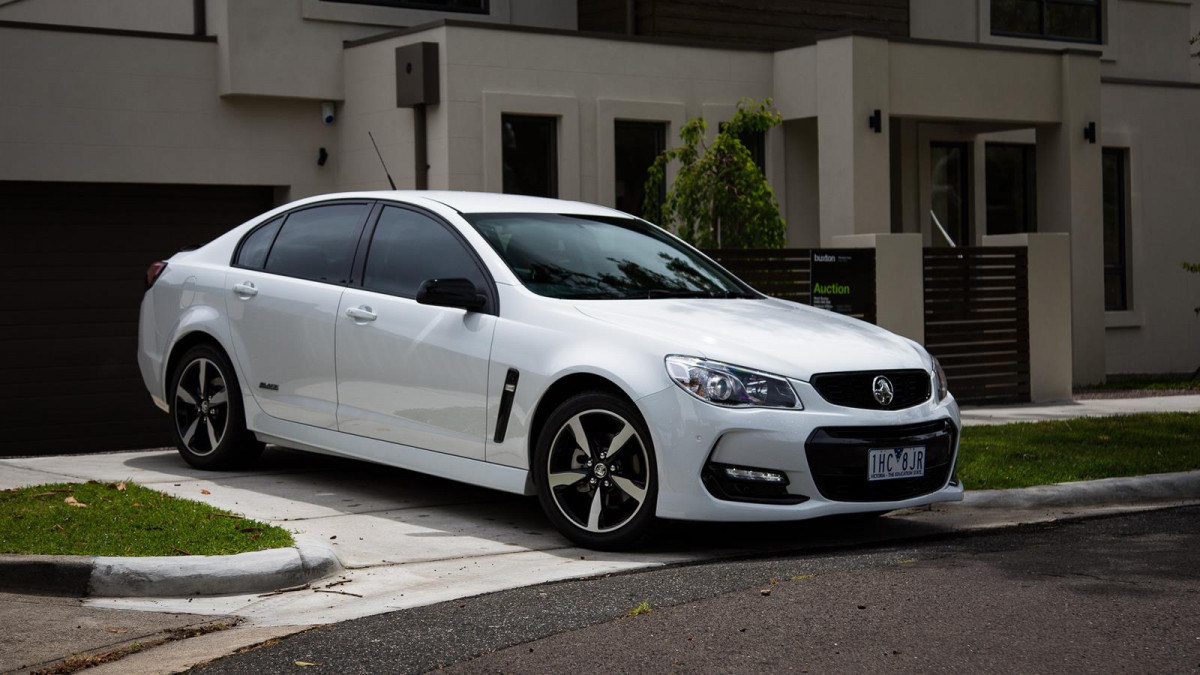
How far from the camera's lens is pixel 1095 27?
76.1ft

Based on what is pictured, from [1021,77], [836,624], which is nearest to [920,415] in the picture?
[836,624]

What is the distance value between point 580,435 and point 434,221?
1.76 meters

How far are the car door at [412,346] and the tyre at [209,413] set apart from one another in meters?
1.05

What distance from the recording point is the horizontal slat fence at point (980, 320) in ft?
48.5

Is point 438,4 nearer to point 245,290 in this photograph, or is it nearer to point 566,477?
point 245,290

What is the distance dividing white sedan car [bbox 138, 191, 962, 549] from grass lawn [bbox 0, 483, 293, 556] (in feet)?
3.38

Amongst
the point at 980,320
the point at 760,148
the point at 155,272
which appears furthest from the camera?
the point at 760,148

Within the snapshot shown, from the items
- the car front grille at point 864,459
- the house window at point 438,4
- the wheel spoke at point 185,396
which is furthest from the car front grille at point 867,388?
the house window at point 438,4

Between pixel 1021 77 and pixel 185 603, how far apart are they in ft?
47.6

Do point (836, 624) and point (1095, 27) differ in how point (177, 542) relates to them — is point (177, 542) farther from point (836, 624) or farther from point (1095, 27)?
point (1095, 27)

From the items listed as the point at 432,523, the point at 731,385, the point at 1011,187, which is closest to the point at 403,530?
the point at 432,523

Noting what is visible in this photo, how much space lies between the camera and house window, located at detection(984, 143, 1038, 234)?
21531mm

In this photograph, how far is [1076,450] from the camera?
10.5 m

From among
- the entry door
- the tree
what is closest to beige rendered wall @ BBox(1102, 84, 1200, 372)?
the entry door
